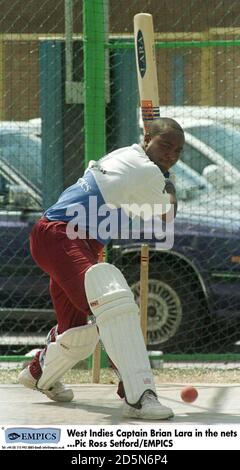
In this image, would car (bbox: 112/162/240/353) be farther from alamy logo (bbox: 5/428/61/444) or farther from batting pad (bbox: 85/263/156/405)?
alamy logo (bbox: 5/428/61/444)

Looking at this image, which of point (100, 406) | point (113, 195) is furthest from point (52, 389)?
point (113, 195)

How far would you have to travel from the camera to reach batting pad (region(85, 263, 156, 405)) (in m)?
7.09

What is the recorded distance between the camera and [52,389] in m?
8.02

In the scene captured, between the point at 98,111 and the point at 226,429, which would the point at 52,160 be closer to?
the point at 98,111

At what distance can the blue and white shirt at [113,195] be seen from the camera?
24.2 feet

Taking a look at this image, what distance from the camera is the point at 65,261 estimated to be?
743 cm

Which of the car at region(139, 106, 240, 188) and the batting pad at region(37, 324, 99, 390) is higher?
the car at region(139, 106, 240, 188)

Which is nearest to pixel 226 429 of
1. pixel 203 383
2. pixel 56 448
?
pixel 56 448

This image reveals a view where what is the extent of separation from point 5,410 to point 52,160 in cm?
283

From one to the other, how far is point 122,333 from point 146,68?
7.09ft

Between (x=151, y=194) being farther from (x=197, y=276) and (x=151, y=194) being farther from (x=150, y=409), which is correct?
(x=197, y=276)

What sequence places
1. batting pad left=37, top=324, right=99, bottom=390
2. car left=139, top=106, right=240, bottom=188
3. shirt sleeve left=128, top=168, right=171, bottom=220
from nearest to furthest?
shirt sleeve left=128, top=168, right=171, bottom=220, batting pad left=37, top=324, right=99, bottom=390, car left=139, top=106, right=240, bottom=188

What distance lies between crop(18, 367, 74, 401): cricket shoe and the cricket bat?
1.79 meters

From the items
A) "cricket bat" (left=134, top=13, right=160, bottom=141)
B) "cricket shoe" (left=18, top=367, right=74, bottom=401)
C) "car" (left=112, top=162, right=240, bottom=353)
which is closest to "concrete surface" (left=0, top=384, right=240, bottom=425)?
"cricket shoe" (left=18, top=367, right=74, bottom=401)
